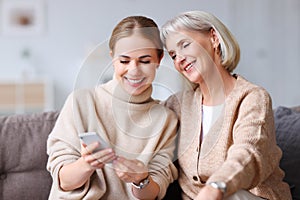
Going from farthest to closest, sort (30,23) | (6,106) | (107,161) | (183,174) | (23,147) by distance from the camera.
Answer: (30,23) < (6,106) < (23,147) < (183,174) < (107,161)

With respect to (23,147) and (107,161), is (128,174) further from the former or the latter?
(23,147)

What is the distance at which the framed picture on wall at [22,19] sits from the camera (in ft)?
17.6

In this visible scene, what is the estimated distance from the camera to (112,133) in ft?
4.64

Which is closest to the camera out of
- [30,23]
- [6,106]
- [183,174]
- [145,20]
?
[145,20]

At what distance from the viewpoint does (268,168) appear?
1.30 metres

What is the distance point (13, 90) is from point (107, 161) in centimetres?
397

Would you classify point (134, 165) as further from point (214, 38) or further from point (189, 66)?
point (214, 38)

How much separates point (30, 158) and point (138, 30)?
64 centimetres

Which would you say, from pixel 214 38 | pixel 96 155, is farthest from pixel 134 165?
pixel 214 38

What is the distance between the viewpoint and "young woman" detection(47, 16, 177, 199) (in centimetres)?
130

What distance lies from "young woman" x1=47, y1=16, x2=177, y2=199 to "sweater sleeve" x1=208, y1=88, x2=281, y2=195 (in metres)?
0.24

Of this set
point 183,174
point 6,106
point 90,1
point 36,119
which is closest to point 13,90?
point 6,106

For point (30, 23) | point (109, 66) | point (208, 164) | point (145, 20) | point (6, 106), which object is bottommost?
point (6, 106)

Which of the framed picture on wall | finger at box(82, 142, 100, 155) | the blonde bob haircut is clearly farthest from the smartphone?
the framed picture on wall
